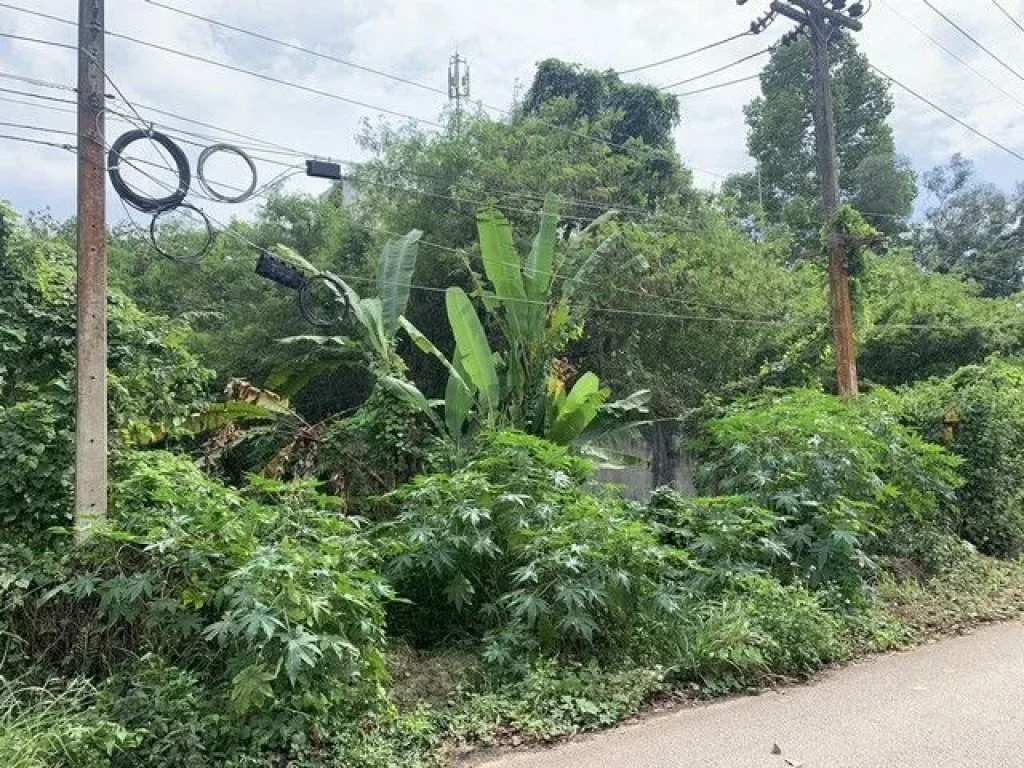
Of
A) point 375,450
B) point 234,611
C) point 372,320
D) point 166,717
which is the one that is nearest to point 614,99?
point 372,320

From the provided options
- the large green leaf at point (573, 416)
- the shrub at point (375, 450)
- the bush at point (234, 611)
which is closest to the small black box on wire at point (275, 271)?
the shrub at point (375, 450)

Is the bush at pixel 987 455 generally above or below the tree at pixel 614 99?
below

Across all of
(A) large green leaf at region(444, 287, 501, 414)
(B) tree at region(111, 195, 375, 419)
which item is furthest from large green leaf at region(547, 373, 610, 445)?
(B) tree at region(111, 195, 375, 419)

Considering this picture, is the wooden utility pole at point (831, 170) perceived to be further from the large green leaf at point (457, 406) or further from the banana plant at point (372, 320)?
the banana plant at point (372, 320)

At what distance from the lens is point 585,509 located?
20.3ft

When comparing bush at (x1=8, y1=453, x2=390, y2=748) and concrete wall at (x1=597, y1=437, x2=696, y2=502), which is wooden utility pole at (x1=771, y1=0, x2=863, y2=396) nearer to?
concrete wall at (x1=597, y1=437, x2=696, y2=502)

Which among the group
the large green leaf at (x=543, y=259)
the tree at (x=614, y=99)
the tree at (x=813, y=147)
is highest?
the tree at (x=813, y=147)

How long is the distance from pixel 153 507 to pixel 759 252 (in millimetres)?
12382

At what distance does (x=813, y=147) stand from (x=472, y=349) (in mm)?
24291

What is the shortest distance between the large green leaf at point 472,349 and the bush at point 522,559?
2548mm

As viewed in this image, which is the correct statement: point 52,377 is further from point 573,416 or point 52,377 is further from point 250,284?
point 250,284

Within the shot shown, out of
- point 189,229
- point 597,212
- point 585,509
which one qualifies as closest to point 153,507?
point 585,509

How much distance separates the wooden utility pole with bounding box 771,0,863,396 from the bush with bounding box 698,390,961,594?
1818 mm

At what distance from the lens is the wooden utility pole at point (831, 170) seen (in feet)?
36.3
